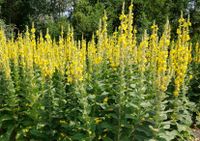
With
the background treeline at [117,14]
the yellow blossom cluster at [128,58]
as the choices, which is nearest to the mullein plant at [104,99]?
the yellow blossom cluster at [128,58]

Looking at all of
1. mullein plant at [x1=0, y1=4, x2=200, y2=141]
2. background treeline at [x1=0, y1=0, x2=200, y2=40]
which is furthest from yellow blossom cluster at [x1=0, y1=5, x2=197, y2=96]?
background treeline at [x1=0, y1=0, x2=200, y2=40]

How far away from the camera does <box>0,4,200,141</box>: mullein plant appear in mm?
4801

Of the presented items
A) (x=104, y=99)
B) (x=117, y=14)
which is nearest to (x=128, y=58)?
(x=104, y=99)

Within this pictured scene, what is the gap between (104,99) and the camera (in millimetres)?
5270

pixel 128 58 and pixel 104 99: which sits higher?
pixel 128 58

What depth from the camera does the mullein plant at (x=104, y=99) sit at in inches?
189

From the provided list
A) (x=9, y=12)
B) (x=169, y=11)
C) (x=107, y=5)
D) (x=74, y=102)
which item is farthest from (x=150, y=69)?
(x=9, y=12)

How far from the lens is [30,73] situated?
572cm

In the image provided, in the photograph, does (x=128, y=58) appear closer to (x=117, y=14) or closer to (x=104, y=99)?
(x=104, y=99)

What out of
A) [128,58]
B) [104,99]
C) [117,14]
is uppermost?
[117,14]

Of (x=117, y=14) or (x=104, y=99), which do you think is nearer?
(x=104, y=99)

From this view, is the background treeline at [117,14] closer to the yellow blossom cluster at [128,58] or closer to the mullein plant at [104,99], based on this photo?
the yellow blossom cluster at [128,58]

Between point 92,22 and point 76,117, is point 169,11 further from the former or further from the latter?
point 76,117

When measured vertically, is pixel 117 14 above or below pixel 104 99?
above
